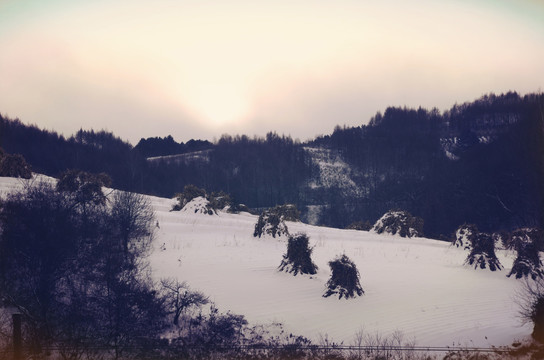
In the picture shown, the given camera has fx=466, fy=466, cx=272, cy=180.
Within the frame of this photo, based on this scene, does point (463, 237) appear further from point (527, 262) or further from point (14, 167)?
point (14, 167)

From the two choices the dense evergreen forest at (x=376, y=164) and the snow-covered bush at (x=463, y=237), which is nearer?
the snow-covered bush at (x=463, y=237)

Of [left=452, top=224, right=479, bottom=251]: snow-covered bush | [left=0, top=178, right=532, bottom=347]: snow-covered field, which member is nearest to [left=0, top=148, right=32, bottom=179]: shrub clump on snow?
[left=0, top=178, right=532, bottom=347]: snow-covered field

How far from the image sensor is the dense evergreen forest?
65.6 meters

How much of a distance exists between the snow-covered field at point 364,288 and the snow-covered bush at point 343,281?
1.14 feet

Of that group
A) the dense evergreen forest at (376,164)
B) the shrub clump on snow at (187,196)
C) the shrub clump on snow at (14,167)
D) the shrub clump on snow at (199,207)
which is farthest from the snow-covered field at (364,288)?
the dense evergreen forest at (376,164)

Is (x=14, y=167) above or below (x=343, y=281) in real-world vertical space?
above

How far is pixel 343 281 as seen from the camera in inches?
754

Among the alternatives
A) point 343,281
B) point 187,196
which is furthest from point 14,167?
point 343,281

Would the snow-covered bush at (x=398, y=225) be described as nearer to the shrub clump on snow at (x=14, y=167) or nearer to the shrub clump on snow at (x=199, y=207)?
the shrub clump on snow at (x=199, y=207)

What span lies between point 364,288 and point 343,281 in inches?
65.8

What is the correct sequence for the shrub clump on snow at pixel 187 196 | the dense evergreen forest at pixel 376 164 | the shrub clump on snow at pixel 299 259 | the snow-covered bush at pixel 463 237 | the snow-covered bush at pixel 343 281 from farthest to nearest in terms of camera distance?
1. the dense evergreen forest at pixel 376 164
2. the shrub clump on snow at pixel 187 196
3. the snow-covered bush at pixel 463 237
4. the shrub clump on snow at pixel 299 259
5. the snow-covered bush at pixel 343 281

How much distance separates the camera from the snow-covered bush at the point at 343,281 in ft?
62.2

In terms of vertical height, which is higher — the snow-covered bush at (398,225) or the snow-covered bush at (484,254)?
the snow-covered bush at (398,225)

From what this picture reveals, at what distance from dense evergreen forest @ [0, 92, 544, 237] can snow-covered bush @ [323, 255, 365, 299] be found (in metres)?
37.3
